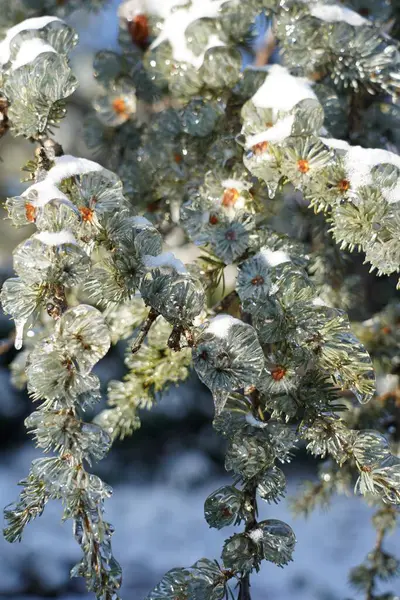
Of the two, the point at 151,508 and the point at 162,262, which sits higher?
the point at 162,262

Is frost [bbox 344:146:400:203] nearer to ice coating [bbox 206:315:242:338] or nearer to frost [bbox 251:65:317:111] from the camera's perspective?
frost [bbox 251:65:317:111]

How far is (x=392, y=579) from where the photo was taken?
1.17m

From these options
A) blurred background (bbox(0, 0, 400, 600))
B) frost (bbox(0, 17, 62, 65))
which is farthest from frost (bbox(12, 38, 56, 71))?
blurred background (bbox(0, 0, 400, 600))

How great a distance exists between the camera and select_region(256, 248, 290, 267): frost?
703 millimetres

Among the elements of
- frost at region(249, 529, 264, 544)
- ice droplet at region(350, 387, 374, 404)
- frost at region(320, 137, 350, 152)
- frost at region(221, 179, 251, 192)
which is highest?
frost at region(320, 137, 350, 152)

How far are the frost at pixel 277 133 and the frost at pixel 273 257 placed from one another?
0.40 ft

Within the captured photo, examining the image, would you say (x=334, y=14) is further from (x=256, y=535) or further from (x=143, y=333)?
(x=256, y=535)

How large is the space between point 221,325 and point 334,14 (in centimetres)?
53

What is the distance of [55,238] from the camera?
1.89ft

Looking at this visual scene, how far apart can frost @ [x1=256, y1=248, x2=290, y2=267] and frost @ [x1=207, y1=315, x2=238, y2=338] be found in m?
0.10

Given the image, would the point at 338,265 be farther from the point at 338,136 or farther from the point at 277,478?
the point at 277,478

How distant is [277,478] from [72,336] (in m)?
0.25

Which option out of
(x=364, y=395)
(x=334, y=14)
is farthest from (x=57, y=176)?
(x=334, y=14)

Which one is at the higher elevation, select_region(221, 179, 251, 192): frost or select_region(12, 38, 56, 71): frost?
select_region(12, 38, 56, 71): frost
